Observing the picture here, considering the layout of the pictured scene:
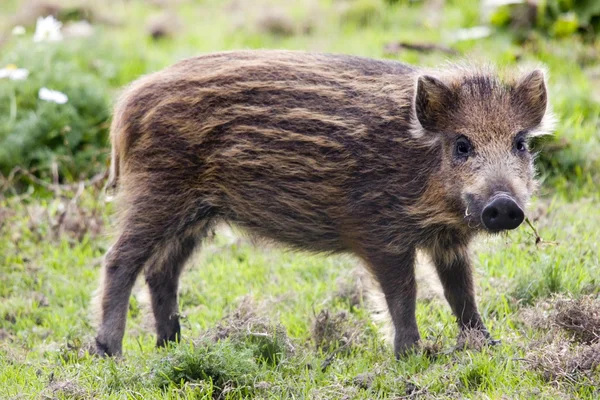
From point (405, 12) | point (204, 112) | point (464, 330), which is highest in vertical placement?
point (204, 112)

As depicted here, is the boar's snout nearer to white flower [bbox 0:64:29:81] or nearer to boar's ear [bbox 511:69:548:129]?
boar's ear [bbox 511:69:548:129]

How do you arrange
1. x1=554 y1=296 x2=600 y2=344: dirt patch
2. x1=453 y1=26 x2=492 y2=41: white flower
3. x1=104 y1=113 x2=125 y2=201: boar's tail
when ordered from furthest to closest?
1. x1=453 y1=26 x2=492 y2=41: white flower
2. x1=104 y1=113 x2=125 y2=201: boar's tail
3. x1=554 y1=296 x2=600 y2=344: dirt patch

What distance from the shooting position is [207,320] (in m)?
6.39

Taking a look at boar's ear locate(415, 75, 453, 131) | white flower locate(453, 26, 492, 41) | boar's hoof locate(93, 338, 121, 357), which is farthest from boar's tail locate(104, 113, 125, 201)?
white flower locate(453, 26, 492, 41)

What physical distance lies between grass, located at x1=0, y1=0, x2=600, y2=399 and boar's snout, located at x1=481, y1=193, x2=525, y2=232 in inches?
26.6

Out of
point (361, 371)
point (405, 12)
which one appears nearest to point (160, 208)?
point (361, 371)

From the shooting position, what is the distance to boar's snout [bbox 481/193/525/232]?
15.5 ft

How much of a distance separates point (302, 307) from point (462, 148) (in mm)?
1787

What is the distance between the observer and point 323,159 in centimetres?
545

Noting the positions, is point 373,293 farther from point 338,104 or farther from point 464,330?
point 338,104

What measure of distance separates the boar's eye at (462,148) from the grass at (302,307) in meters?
0.83

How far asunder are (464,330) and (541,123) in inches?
49.1

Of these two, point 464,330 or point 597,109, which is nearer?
point 464,330

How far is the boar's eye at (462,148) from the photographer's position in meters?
5.14
